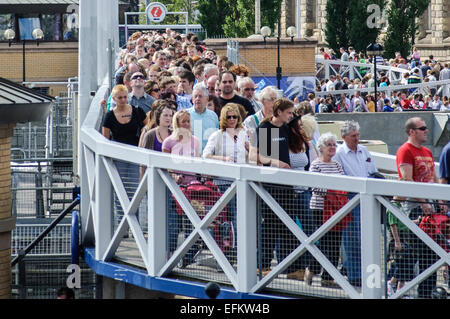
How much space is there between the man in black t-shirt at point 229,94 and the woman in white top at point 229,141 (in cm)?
222

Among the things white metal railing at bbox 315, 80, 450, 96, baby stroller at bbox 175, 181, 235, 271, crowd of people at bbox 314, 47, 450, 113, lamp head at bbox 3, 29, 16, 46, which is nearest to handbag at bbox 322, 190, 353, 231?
baby stroller at bbox 175, 181, 235, 271

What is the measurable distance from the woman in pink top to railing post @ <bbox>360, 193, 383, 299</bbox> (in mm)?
2330

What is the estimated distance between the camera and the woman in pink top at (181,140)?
1053cm

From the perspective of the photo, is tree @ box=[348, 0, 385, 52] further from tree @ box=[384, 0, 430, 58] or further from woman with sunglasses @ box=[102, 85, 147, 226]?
woman with sunglasses @ box=[102, 85, 147, 226]

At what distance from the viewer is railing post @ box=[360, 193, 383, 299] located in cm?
866

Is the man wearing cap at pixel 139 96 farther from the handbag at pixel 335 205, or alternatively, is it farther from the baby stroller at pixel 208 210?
the handbag at pixel 335 205

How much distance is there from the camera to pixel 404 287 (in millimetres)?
8648

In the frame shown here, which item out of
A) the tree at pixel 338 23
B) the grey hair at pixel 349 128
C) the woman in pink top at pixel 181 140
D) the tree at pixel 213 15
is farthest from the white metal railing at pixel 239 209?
the tree at pixel 213 15

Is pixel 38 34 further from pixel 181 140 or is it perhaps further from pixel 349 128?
pixel 349 128

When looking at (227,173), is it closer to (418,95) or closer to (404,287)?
(404,287)

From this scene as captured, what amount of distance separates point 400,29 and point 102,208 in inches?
1830

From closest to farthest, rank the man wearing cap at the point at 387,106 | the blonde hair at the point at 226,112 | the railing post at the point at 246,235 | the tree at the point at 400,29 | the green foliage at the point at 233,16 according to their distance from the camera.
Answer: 1. the railing post at the point at 246,235
2. the blonde hair at the point at 226,112
3. the man wearing cap at the point at 387,106
4. the tree at the point at 400,29
5. the green foliage at the point at 233,16

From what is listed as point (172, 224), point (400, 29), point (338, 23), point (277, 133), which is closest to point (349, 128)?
point (277, 133)
